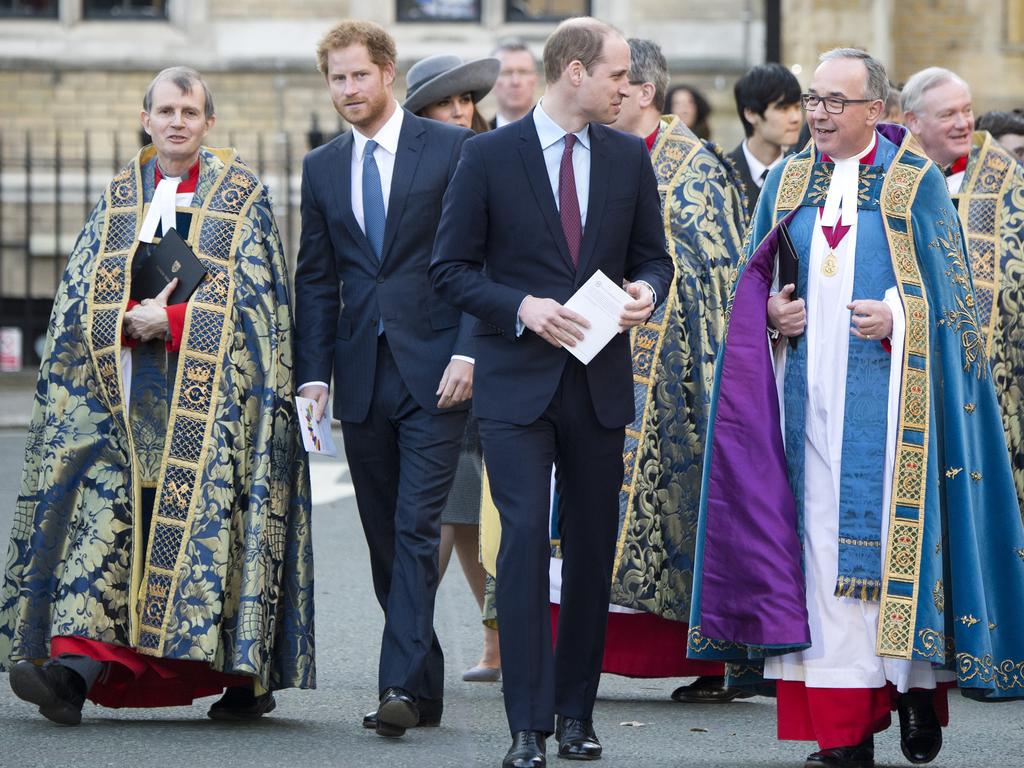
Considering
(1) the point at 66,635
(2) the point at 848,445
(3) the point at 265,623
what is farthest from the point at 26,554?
(2) the point at 848,445

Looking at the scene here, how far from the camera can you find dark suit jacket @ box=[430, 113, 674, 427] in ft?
18.7

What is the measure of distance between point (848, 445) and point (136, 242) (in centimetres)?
226

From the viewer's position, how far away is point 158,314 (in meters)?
6.42

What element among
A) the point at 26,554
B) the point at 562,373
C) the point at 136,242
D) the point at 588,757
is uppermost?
the point at 136,242

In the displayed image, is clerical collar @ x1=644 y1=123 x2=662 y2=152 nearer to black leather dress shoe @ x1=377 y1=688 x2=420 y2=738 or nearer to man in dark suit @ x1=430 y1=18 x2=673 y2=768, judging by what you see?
man in dark suit @ x1=430 y1=18 x2=673 y2=768

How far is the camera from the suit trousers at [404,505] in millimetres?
6172

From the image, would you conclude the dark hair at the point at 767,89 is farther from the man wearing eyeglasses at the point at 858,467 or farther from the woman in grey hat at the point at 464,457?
the man wearing eyeglasses at the point at 858,467

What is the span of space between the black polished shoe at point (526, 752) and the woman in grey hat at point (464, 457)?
176 centimetres

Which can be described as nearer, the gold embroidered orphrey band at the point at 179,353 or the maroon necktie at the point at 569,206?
the maroon necktie at the point at 569,206

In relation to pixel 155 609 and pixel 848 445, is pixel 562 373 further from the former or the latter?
pixel 155 609

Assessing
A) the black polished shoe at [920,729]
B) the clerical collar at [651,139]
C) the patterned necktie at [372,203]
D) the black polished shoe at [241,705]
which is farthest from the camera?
the clerical collar at [651,139]

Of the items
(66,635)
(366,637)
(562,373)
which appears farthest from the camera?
(366,637)

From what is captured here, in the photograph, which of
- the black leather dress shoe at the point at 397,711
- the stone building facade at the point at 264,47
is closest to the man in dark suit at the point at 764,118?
the black leather dress shoe at the point at 397,711

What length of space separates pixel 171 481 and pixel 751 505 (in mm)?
1745
